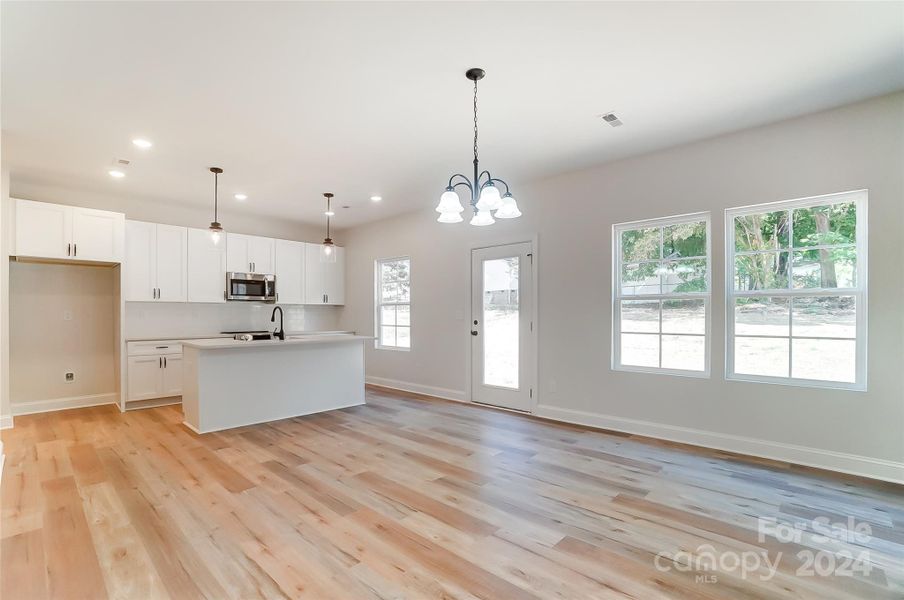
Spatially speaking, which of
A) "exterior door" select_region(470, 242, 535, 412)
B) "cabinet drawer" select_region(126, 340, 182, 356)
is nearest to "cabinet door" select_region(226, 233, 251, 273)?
"cabinet drawer" select_region(126, 340, 182, 356)

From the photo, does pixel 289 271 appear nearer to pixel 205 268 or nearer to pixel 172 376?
pixel 205 268

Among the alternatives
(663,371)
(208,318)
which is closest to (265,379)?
(208,318)

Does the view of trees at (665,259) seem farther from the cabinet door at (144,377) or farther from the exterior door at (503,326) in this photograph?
the cabinet door at (144,377)

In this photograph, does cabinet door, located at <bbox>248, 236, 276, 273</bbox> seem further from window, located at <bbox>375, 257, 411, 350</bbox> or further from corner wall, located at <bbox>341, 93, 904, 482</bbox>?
corner wall, located at <bbox>341, 93, 904, 482</bbox>

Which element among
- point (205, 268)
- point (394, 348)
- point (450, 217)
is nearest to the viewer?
point (450, 217)

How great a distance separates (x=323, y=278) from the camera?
7.26 meters

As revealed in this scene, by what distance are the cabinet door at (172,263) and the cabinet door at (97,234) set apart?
0.45 m

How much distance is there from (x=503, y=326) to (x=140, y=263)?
4.61m

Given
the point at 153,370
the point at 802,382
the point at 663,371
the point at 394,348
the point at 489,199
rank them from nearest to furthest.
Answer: the point at 489,199 < the point at 802,382 < the point at 663,371 < the point at 153,370 < the point at 394,348

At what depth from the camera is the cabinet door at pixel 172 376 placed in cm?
543

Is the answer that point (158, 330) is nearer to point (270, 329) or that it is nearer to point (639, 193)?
point (270, 329)

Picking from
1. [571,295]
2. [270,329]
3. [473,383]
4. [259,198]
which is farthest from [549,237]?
[270,329]

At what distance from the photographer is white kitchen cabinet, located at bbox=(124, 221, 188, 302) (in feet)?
17.3

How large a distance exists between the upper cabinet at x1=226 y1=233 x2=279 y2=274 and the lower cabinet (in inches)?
53.0
